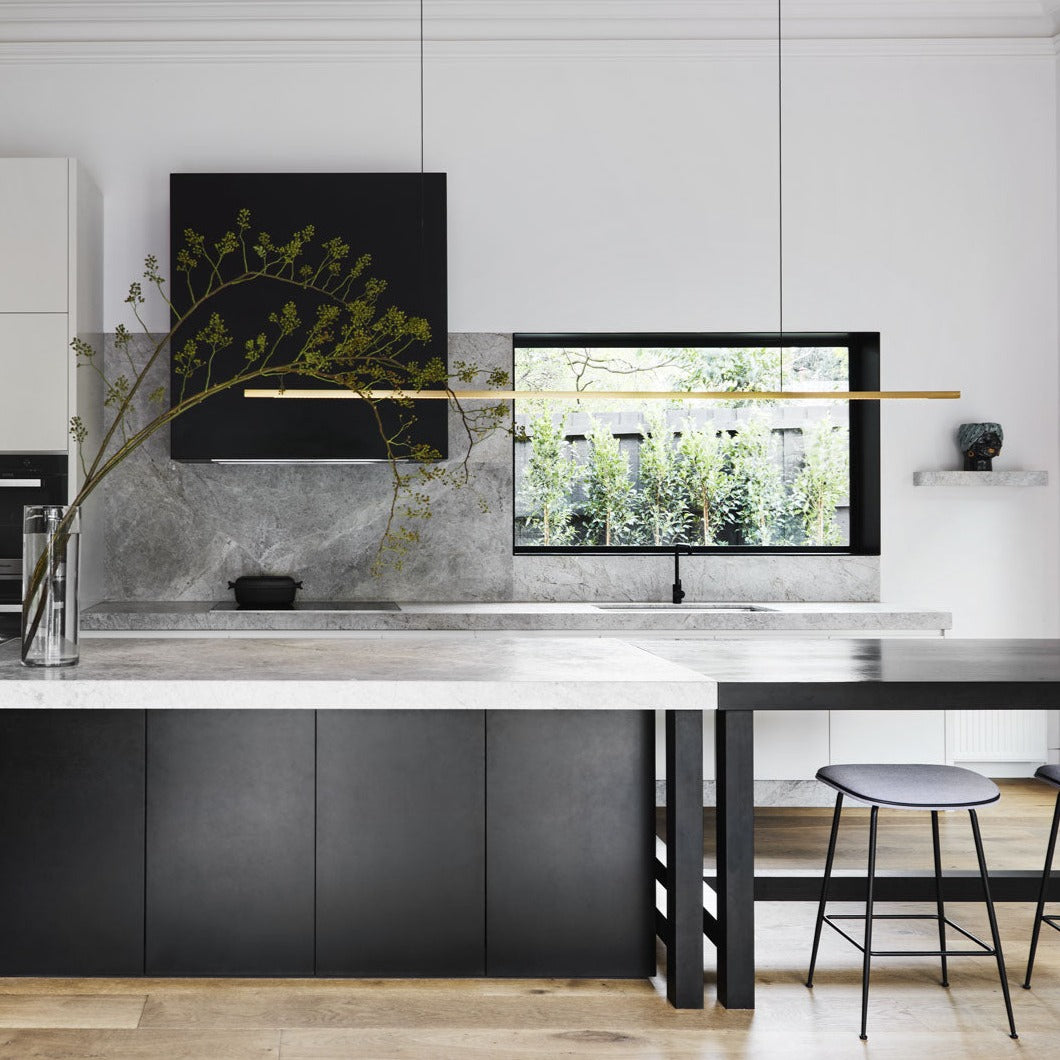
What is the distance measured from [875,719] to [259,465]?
2841 mm

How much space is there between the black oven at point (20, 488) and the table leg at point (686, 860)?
9.84 ft

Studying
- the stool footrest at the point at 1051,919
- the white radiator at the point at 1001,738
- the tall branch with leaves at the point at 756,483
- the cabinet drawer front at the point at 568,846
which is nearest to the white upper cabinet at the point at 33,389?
the cabinet drawer front at the point at 568,846

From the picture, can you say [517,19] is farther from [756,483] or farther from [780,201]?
[756,483]

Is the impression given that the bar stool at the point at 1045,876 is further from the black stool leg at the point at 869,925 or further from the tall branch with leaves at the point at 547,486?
the tall branch with leaves at the point at 547,486

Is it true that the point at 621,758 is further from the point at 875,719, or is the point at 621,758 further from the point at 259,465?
the point at 259,465

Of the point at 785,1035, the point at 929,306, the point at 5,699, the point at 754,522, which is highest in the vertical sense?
the point at 929,306

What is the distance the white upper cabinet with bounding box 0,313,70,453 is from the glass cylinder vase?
2.07 metres

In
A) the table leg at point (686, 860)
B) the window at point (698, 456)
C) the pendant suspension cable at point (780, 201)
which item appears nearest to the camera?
the table leg at point (686, 860)

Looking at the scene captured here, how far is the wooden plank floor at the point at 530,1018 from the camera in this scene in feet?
7.84

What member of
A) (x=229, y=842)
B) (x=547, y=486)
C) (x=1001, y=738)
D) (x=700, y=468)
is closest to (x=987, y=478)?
(x=1001, y=738)

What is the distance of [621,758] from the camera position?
2742 millimetres

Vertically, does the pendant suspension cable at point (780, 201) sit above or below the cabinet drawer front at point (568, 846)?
above

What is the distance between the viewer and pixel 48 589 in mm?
2508

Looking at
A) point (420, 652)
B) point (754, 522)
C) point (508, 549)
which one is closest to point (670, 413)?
point (754, 522)
